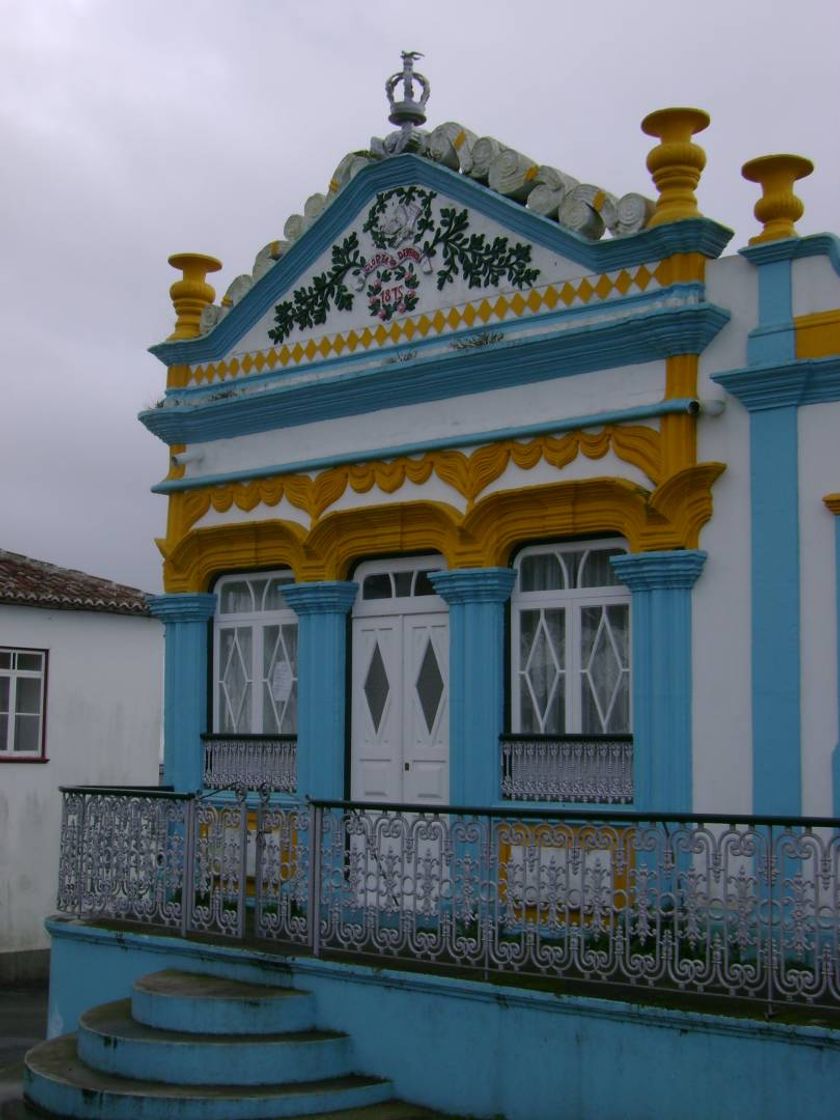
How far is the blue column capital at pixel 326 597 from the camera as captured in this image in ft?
39.2

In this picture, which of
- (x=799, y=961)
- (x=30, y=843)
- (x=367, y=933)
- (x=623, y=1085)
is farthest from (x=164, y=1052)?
(x=30, y=843)

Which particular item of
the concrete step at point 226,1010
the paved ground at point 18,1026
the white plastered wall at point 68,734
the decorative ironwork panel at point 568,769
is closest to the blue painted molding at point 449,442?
the decorative ironwork panel at point 568,769

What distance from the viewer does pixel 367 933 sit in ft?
31.2

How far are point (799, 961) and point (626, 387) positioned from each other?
4110 mm

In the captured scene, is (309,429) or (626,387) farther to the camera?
(309,429)

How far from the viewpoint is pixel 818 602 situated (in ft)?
30.4

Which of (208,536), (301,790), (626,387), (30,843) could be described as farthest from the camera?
(30,843)

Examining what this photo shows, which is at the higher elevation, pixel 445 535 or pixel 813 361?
pixel 813 361

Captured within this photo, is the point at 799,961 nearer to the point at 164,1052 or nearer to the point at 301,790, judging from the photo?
the point at 164,1052

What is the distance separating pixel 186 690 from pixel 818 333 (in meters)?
6.10

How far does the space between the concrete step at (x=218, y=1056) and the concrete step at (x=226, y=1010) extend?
0.05 metres

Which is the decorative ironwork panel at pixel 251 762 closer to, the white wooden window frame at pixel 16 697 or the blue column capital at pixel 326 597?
the blue column capital at pixel 326 597

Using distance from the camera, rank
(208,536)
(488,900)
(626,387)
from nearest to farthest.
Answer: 1. (488,900)
2. (626,387)
3. (208,536)

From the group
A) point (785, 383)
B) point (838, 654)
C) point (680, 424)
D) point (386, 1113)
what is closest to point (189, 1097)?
point (386, 1113)
